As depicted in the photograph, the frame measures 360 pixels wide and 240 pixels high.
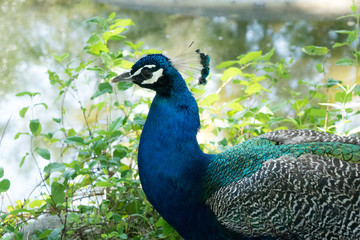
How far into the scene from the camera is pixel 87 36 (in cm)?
456

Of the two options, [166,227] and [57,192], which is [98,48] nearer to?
[57,192]

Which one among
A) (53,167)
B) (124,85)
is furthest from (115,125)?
(53,167)

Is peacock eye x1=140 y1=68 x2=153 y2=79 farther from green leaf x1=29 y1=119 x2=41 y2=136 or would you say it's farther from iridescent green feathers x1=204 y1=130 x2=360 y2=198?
green leaf x1=29 y1=119 x2=41 y2=136

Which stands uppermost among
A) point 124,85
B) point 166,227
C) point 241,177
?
point 124,85

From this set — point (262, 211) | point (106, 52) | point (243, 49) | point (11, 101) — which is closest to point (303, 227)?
point (262, 211)

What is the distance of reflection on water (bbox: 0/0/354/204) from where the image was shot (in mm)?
3643

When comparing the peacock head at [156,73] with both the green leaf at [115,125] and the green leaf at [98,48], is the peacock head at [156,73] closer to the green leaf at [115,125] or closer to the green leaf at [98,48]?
the green leaf at [115,125]

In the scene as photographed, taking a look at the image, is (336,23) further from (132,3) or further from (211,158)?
(211,158)

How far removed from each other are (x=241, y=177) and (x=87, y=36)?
329 cm

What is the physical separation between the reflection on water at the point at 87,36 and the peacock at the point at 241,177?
5.12 ft

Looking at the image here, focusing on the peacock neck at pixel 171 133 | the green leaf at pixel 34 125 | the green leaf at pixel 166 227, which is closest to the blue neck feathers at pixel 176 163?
the peacock neck at pixel 171 133

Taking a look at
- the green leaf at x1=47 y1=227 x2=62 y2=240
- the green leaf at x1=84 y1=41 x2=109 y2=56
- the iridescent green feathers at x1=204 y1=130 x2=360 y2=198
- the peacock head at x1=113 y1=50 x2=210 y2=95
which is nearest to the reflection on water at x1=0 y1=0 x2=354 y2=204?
the green leaf at x1=84 y1=41 x2=109 y2=56

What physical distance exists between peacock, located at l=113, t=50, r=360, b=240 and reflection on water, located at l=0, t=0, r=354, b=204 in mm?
1560

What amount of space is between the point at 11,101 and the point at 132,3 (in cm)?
264
